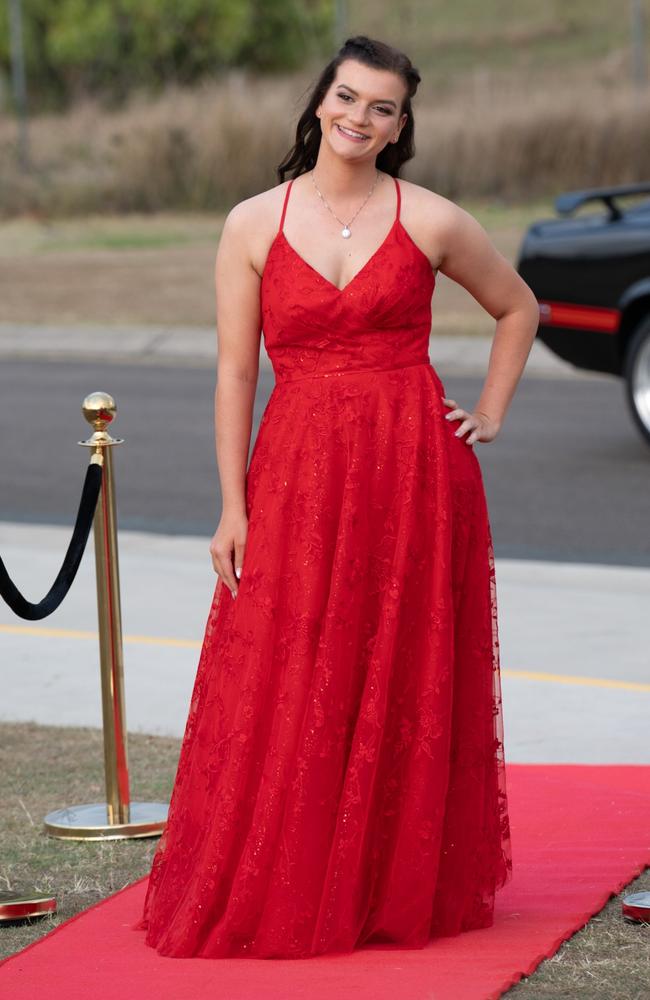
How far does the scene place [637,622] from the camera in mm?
7586

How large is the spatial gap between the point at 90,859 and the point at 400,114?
210cm

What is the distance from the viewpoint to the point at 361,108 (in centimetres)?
409

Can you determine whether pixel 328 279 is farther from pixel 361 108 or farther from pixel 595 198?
pixel 595 198

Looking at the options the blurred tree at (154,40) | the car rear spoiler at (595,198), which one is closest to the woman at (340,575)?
the car rear spoiler at (595,198)

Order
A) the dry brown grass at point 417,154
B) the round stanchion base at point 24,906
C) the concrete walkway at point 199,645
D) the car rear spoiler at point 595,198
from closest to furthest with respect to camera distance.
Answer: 1. the round stanchion base at point 24,906
2. the concrete walkway at point 199,645
3. the car rear spoiler at point 595,198
4. the dry brown grass at point 417,154

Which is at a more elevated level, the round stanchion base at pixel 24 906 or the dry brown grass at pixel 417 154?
the round stanchion base at pixel 24 906

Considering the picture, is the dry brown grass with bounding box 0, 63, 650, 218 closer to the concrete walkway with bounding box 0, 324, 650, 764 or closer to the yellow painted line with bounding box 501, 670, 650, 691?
the concrete walkway with bounding box 0, 324, 650, 764

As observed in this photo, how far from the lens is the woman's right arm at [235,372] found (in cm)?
417

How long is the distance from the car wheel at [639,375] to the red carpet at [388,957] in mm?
6108

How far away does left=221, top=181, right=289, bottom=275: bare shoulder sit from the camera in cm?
415

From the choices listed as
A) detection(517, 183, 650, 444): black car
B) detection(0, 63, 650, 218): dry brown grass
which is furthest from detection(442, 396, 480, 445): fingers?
detection(0, 63, 650, 218): dry brown grass

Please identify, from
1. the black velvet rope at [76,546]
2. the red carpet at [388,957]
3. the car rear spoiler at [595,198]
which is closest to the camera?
the red carpet at [388,957]

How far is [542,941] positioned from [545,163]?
24931 mm

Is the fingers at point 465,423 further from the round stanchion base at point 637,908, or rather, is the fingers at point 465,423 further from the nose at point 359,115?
→ the round stanchion base at point 637,908
